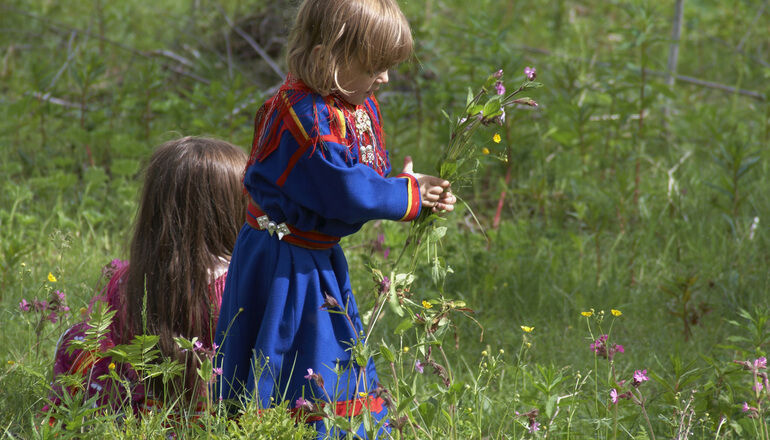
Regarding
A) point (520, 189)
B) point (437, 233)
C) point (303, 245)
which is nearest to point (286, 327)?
point (303, 245)

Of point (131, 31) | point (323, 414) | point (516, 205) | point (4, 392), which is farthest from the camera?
point (131, 31)

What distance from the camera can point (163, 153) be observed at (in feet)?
8.14

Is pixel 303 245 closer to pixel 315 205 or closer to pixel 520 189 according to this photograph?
pixel 315 205

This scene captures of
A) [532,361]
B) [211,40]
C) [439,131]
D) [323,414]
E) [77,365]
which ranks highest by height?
[211,40]

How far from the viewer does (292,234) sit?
2.15 m

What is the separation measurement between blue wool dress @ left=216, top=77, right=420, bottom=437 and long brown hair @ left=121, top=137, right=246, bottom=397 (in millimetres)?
188

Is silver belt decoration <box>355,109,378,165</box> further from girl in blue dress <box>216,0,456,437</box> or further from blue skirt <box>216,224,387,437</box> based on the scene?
blue skirt <box>216,224,387,437</box>

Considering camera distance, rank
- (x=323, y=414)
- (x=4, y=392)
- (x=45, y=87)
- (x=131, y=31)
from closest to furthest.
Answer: (x=323, y=414), (x=4, y=392), (x=45, y=87), (x=131, y=31)

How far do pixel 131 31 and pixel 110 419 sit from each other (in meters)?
5.21

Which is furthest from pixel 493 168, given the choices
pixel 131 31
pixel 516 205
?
pixel 131 31

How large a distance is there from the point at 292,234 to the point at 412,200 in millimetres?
348

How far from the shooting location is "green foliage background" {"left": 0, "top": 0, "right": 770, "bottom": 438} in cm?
300

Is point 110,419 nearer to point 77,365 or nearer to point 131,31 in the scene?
point 77,365

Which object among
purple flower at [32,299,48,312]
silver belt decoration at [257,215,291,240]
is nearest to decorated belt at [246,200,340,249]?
silver belt decoration at [257,215,291,240]
